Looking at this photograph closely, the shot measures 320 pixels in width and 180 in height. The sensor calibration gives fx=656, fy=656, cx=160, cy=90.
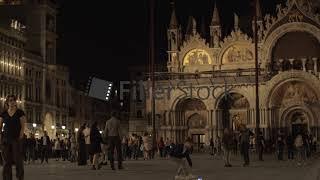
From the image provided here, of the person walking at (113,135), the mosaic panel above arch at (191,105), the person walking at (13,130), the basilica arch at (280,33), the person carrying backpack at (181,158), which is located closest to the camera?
the person walking at (13,130)

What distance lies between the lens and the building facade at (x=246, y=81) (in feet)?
241

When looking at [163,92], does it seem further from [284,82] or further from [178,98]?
[284,82]

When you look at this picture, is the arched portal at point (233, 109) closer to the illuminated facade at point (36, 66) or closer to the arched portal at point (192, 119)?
the arched portal at point (192, 119)

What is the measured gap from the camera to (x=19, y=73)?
267ft

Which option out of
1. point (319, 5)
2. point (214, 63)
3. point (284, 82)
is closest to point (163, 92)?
point (214, 63)

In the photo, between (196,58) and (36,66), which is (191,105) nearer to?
(196,58)

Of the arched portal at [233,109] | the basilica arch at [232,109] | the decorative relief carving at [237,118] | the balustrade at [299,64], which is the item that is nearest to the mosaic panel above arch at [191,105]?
the basilica arch at [232,109]

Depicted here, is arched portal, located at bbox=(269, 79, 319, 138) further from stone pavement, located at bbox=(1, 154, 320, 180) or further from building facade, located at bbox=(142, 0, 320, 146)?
stone pavement, located at bbox=(1, 154, 320, 180)

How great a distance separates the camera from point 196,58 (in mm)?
81062

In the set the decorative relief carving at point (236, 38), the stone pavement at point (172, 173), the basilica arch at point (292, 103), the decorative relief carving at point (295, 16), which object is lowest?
the stone pavement at point (172, 173)

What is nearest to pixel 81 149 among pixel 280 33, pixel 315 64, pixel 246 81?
pixel 246 81

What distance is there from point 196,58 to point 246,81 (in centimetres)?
894

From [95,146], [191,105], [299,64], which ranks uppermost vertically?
[299,64]

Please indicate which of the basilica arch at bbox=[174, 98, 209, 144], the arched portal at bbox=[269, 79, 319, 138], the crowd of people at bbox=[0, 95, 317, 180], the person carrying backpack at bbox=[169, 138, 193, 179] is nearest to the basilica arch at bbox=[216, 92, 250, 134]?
the basilica arch at bbox=[174, 98, 209, 144]
